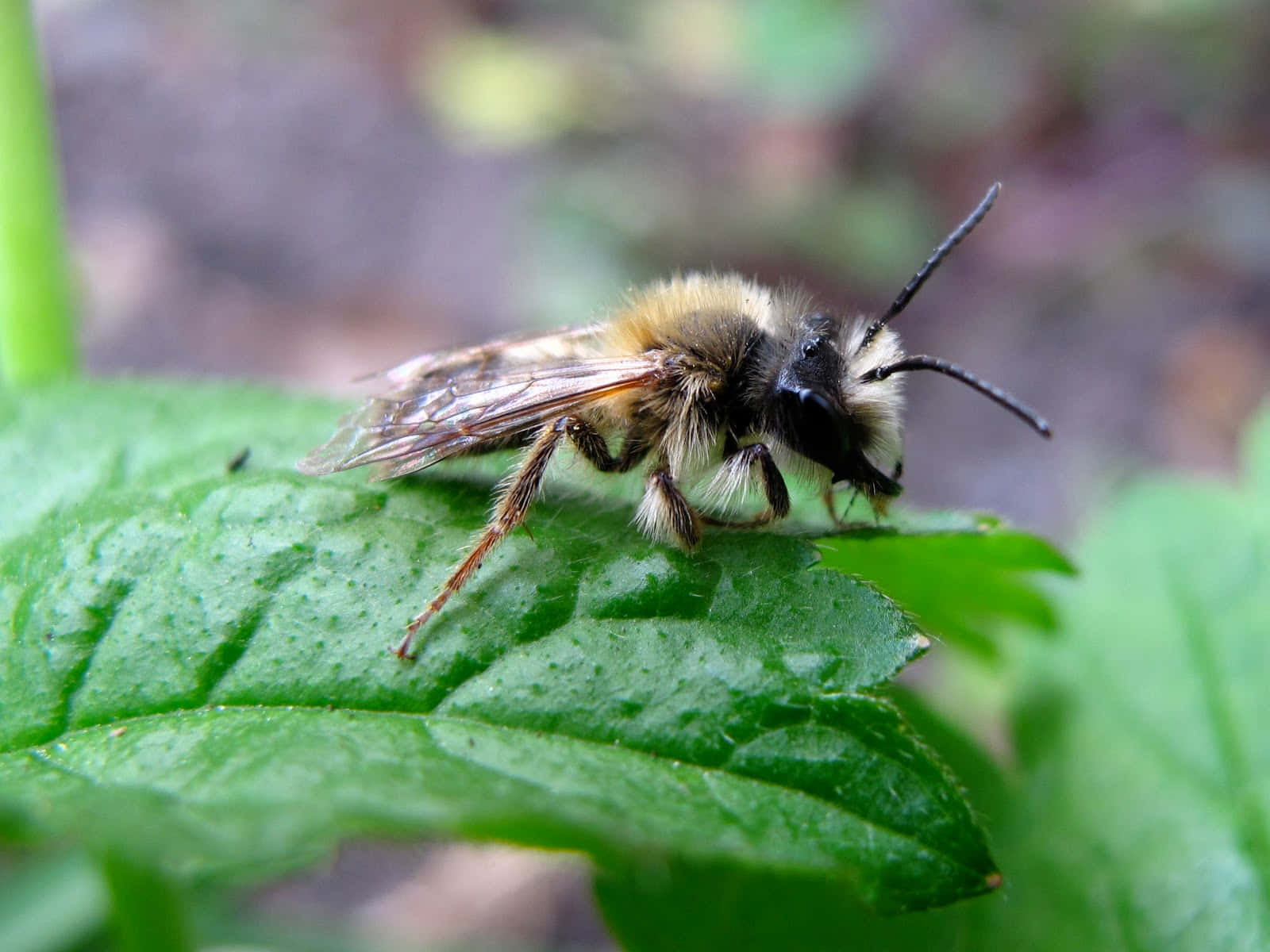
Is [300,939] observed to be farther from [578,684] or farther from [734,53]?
[734,53]

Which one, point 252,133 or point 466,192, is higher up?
point 252,133

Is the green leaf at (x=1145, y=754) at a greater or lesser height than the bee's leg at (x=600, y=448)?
lesser

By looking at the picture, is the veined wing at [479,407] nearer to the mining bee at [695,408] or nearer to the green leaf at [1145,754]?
the mining bee at [695,408]

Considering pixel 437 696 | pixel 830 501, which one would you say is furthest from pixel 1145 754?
pixel 437 696

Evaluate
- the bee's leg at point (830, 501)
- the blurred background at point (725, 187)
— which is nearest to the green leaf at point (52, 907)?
the bee's leg at point (830, 501)

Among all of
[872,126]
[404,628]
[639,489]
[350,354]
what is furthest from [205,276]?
[404,628]

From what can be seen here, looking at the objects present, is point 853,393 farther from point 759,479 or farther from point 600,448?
point 600,448
